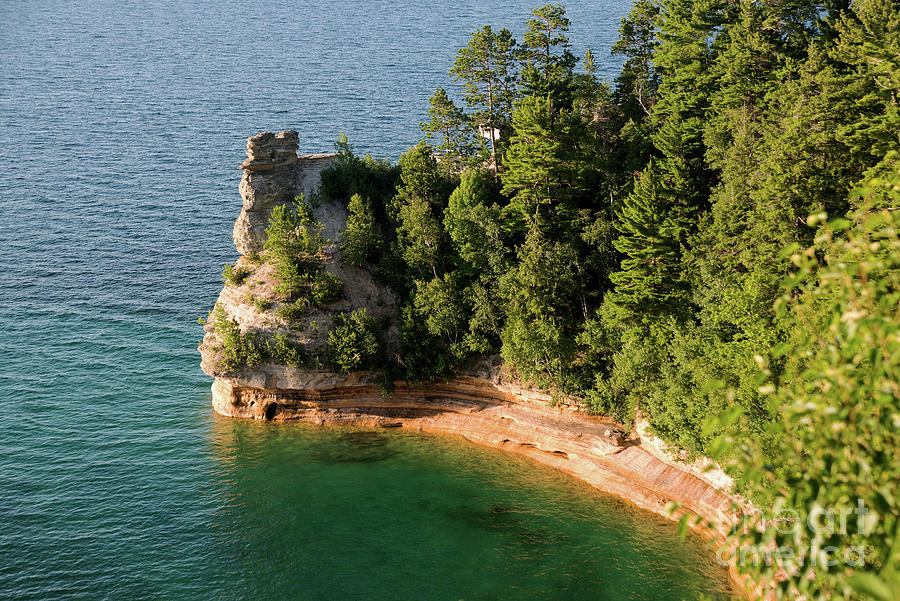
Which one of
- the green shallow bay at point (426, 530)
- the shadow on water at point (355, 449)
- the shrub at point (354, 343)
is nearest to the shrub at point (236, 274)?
the shrub at point (354, 343)

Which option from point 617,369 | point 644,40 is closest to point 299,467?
point 617,369

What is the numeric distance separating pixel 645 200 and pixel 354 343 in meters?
30.2

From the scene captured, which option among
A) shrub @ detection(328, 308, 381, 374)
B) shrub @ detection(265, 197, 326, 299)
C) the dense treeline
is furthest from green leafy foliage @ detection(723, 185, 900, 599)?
shrub @ detection(265, 197, 326, 299)

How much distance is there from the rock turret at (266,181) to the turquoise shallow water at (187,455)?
643 inches

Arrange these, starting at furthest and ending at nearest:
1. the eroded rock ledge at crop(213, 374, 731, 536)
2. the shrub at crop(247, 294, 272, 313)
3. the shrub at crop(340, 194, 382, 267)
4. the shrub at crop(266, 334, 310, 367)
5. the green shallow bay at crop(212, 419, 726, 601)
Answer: the shrub at crop(340, 194, 382, 267), the shrub at crop(247, 294, 272, 313), the shrub at crop(266, 334, 310, 367), the eroded rock ledge at crop(213, 374, 731, 536), the green shallow bay at crop(212, 419, 726, 601)

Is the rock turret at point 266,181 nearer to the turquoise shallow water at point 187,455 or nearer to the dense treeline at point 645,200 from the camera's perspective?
the dense treeline at point 645,200

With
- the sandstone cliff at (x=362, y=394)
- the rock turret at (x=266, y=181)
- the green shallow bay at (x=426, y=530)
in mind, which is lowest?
the green shallow bay at (x=426, y=530)

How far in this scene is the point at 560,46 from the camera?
231 feet

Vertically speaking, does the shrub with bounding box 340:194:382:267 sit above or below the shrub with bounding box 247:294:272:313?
above

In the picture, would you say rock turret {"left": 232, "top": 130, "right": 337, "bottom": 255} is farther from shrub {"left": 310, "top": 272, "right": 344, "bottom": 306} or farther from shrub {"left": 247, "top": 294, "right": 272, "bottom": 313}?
shrub {"left": 310, "top": 272, "right": 344, "bottom": 306}

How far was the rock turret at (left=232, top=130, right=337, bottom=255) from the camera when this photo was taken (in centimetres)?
7356

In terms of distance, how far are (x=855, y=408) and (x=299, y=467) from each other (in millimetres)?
54891

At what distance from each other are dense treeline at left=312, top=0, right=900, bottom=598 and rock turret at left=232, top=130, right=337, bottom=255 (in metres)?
4.01

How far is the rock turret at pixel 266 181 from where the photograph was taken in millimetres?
73562
